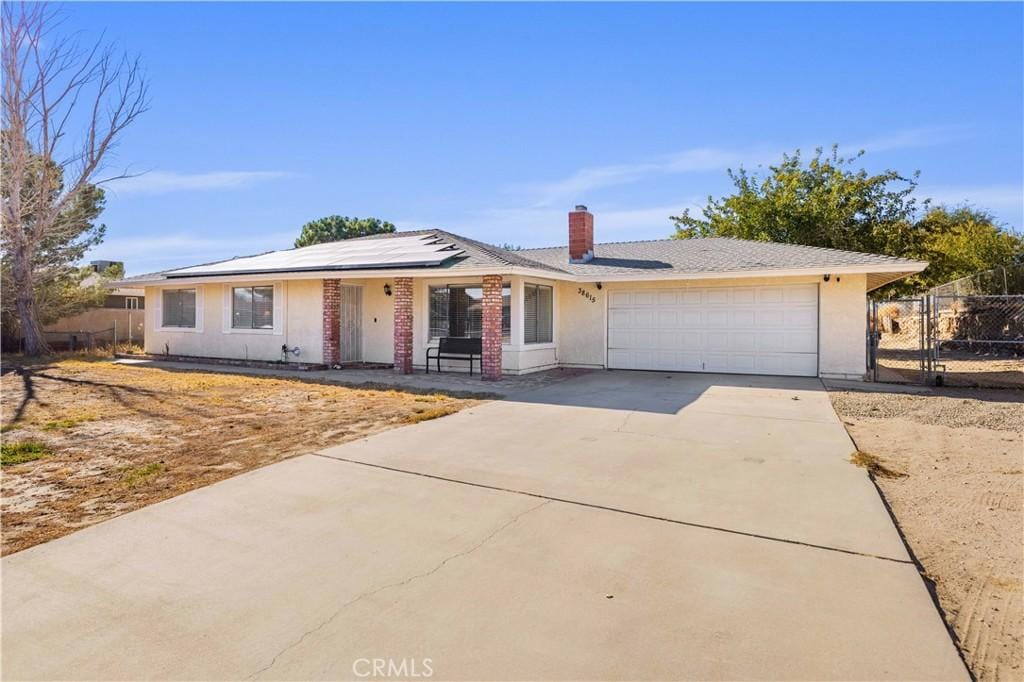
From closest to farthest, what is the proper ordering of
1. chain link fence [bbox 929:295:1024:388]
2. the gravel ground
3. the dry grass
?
the dry grass, the gravel ground, chain link fence [bbox 929:295:1024:388]

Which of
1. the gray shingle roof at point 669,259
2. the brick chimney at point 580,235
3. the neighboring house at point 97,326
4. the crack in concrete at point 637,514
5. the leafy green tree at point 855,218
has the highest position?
the leafy green tree at point 855,218

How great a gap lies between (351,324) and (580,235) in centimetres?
704

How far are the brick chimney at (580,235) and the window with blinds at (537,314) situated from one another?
2175 millimetres

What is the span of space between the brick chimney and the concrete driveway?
11.1 m

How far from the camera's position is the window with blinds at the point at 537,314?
13.1 m

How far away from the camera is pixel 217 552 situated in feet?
11.1

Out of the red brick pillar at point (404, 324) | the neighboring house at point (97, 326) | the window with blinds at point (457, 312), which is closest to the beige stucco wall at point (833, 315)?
the window with blinds at point (457, 312)

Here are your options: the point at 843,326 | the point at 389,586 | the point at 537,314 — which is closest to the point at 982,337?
the point at 843,326

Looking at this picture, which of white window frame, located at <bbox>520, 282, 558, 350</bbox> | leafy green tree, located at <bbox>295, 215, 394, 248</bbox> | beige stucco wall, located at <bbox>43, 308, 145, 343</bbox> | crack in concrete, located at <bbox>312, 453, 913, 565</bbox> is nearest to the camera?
crack in concrete, located at <bbox>312, 453, 913, 565</bbox>

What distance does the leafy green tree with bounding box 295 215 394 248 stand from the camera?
46.0m

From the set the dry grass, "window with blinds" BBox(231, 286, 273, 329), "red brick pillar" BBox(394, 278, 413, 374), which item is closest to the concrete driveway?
the dry grass

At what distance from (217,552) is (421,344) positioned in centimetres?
1081

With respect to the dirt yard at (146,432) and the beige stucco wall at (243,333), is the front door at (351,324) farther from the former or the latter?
the dirt yard at (146,432)

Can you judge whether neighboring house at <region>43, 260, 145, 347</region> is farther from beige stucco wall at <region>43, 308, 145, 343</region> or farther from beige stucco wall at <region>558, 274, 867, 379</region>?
beige stucco wall at <region>558, 274, 867, 379</region>
